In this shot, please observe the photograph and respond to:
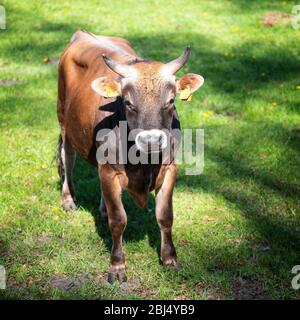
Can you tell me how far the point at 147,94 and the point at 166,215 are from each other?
1.18 metres

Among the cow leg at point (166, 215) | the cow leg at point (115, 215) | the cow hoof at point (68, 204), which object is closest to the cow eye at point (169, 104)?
the cow leg at point (166, 215)

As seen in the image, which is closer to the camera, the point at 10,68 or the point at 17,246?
the point at 17,246

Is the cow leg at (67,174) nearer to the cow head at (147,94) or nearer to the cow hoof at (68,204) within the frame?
the cow hoof at (68,204)

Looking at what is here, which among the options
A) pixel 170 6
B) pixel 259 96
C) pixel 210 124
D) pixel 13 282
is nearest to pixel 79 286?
pixel 13 282

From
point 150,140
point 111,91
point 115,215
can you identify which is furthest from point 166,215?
point 111,91

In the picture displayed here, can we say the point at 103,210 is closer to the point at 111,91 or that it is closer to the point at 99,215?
the point at 99,215

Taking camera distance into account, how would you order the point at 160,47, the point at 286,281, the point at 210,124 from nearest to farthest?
the point at 286,281 → the point at 210,124 → the point at 160,47

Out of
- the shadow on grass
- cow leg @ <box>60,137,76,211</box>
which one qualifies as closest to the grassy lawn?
the shadow on grass

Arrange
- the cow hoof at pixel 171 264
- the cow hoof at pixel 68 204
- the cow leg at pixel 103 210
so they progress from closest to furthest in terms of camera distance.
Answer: the cow hoof at pixel 171 264 → the cow leg at pixel 103 210 → the cow hoof at pixel 68 204

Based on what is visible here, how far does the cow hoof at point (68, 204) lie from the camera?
6026 mm

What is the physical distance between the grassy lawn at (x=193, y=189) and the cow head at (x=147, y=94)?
4.64 feet

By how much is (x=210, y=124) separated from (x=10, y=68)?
14.0 feet

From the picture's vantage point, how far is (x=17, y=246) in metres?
5.33
